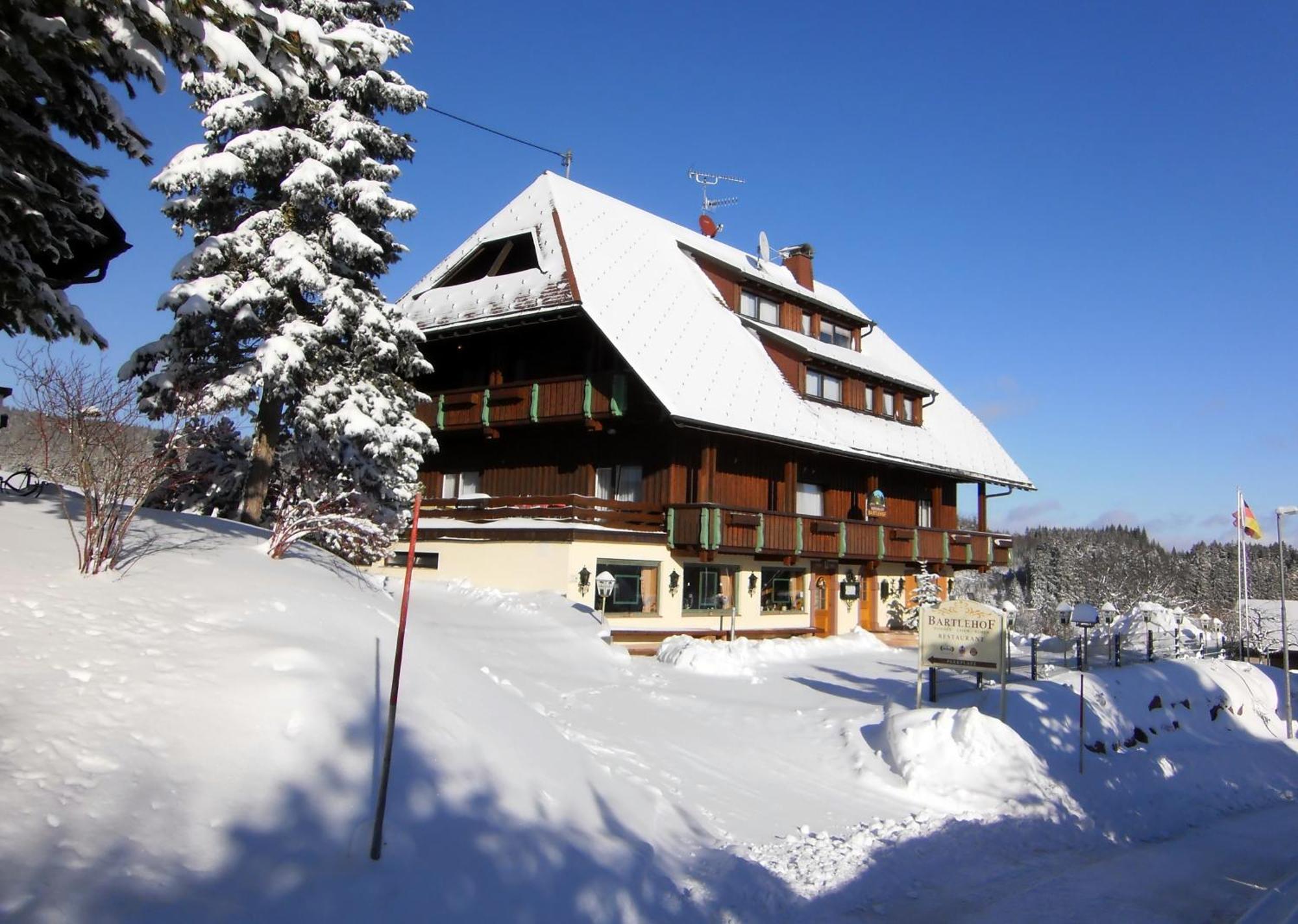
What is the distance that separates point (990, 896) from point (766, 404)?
17.2 meters

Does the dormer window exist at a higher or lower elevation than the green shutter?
higher

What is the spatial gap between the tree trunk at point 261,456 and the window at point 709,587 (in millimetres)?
10832

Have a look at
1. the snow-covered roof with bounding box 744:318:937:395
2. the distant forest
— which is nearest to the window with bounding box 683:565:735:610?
the snow-covered roof with bounding box 744:318:937:395

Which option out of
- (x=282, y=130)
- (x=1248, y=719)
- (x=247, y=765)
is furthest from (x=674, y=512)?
(x=247, y=765)

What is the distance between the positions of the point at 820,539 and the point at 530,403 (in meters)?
8.92

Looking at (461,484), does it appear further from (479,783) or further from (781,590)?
(479,783)

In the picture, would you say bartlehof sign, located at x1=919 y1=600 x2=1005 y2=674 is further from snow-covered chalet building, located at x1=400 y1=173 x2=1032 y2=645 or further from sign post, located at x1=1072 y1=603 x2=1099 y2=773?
snow-covered chalet building, located at x1=400 y1=173 x2=1032 y2=645

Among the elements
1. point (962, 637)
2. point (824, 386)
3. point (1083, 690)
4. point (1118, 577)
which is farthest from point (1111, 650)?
point (1118, 577)

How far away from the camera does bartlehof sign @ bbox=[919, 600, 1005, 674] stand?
14.1 m

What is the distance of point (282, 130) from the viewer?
15641 millimetres

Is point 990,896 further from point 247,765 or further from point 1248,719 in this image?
point 1248,719

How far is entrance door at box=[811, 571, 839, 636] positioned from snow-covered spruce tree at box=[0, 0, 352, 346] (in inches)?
904

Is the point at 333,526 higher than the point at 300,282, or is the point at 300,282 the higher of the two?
the point at 300,282

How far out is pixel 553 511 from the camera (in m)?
21.9
